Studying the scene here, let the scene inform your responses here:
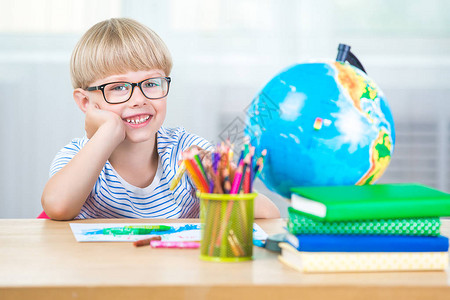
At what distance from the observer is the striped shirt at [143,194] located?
1.43 metres

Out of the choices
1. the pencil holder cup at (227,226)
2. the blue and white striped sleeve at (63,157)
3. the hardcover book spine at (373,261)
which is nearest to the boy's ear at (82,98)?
the blue and white striped sleeve at (63,157)

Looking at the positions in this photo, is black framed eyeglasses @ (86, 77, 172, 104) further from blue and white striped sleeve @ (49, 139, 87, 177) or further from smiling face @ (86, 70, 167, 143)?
blue and white striped sleeve @ (49, 139, 87, 177)

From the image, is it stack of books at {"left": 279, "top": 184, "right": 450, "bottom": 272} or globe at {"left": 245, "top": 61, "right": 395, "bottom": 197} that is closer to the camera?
stack of books at {"left": 279, "top": 184, "right": 450, "bottom": 272}

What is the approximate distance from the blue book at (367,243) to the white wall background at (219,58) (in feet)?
7.15

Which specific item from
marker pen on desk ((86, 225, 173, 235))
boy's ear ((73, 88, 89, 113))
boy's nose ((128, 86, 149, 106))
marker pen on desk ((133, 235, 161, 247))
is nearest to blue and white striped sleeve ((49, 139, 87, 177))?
boy's ear ((73, 88, 89, 113))

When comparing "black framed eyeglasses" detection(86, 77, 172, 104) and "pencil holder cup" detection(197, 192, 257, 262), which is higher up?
"black framed eyeglasses" detection(86, 77, 172, 104)

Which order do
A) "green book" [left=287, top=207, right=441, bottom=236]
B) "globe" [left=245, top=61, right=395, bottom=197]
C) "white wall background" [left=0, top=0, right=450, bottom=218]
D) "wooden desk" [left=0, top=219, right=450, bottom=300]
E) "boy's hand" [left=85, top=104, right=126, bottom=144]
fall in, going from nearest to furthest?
"wooden desk" [left=0, top=219, right=450, bottom=300] → "green book" [left=287, top=207, right=441, bottom=236] → "globe" [left=245, top=61, right=395, bottom=197] → "boy's hand" [left=85, top=104, right=126, bottom=144] → "white wall background" [left=0, top=0, right=450, bottom=218]

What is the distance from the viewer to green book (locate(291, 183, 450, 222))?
71 cm

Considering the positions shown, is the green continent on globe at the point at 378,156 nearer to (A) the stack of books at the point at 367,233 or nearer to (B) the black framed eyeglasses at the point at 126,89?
(A) the stack of books at the point at 367,233

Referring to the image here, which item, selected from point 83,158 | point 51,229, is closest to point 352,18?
point 83,158

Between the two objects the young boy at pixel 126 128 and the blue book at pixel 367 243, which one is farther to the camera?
the young boy at pixel 126 128

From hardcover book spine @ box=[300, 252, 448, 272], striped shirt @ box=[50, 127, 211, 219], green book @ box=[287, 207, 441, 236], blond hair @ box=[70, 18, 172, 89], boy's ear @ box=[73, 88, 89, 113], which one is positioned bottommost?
striped shirt @ box=[50, 127, 211, 219]

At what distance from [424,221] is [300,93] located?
0.88 ft

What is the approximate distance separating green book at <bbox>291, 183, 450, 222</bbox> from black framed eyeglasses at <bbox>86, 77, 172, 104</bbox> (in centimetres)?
72
